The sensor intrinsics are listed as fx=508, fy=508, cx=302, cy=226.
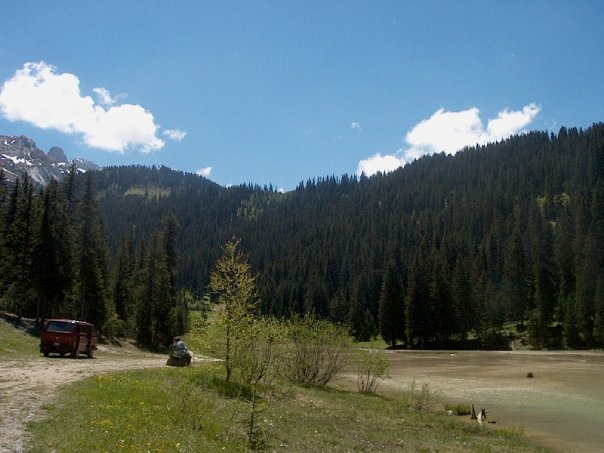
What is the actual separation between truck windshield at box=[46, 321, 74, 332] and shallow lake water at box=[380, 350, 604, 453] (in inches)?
948

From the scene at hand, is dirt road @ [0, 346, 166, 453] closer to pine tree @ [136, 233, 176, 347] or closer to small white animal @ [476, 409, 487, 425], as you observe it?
small white animal @ [476, 409, 487, 425]

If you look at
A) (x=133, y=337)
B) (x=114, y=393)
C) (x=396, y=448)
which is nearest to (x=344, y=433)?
(x=396, y=448)

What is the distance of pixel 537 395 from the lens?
35406 millimetres

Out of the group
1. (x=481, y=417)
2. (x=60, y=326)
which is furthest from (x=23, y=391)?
(x=481, y=417)

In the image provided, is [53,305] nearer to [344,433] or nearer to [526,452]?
[344,433]

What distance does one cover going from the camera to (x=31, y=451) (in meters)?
9.62

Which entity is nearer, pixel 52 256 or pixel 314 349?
pixel 314 349

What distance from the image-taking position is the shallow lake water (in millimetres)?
23250

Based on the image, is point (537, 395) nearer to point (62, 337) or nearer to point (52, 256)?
→ point (62, 337)

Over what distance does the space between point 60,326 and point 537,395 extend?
32680 millimetres

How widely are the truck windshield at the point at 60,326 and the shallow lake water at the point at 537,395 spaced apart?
79.0ft

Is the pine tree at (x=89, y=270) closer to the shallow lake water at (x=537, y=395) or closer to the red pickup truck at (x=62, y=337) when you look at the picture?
the red pickup truck at (x=62, y=337)

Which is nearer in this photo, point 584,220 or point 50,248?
point 50,248

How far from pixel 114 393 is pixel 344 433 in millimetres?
8843
